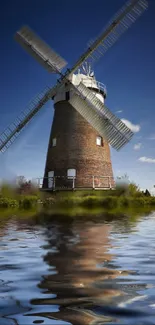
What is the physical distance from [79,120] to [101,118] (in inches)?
117

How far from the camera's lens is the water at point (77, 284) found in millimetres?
2297

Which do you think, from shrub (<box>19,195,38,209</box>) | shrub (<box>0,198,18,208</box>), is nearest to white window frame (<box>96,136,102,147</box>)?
shrub (<box>19,195,38,209</box>)

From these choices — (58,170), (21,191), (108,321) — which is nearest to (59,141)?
(58,170)

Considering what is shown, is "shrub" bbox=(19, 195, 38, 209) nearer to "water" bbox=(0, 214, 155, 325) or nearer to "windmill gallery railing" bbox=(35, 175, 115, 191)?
"windmill gallery railing" bbox=(35, 175, 115, 191)

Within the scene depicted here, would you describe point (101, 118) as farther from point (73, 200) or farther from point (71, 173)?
point (73, 200)

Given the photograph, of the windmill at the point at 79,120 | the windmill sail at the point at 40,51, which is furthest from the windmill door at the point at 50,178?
the windmill sail at the point at 40,51

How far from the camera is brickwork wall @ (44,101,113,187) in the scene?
76.8ft

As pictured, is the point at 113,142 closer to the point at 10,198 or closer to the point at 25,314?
the point at 10,198

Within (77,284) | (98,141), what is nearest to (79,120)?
(98,141)

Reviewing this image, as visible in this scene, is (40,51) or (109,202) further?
(40,51)

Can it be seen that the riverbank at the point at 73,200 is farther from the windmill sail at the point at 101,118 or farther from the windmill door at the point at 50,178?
the windmill sail at the point at 101,118

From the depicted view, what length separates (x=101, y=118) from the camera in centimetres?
2177

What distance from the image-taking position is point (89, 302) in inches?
102

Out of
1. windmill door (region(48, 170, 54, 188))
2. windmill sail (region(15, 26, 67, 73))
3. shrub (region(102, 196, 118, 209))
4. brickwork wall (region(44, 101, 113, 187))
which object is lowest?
shrub (region(102, 196, 118, 209))
